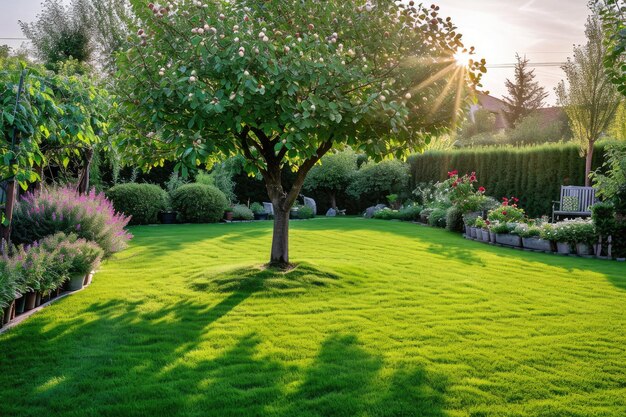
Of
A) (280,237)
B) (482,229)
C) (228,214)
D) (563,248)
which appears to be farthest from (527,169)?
(280,237)

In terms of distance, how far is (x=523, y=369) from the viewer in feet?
13.3

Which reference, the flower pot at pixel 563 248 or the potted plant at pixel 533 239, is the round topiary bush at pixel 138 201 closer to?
the potted plant at pixel 533 239

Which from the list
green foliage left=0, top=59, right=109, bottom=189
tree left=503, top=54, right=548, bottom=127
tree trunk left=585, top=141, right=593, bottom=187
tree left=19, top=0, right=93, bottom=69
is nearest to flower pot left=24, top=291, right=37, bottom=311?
green foliage left=0, top=59, right=109, bottom=189

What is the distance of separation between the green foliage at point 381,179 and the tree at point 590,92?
6450 millimetres

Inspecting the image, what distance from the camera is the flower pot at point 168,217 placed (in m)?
16.0

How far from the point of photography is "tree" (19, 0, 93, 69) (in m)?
17.7

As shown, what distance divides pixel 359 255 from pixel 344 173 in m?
11.9

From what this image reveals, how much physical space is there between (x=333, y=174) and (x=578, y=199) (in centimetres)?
936

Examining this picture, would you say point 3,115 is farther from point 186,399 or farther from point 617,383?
point 617,383

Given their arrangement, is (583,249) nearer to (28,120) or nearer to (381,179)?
(28,120)

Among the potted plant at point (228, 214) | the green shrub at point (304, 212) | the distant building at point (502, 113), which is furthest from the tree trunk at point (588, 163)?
the distant building at point (502, 113)

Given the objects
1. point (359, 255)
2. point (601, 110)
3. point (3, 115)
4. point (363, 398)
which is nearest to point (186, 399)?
point (363, 398)

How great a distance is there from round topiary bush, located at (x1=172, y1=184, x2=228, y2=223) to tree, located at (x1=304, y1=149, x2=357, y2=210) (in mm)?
5409

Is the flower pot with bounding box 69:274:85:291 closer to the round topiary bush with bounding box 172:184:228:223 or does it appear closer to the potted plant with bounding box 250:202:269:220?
the round topiary bush with bounding box 172:184:228:223
